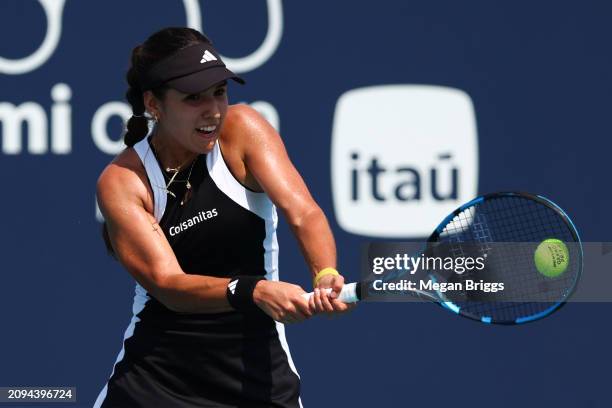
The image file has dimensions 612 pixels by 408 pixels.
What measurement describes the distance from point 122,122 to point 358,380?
1.34 m

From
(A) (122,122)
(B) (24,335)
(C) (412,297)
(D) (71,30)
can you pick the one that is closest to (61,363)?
(B) (24,335)

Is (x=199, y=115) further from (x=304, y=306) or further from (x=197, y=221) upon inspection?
(x=304, y=306)

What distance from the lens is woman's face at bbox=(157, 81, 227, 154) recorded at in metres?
3.50

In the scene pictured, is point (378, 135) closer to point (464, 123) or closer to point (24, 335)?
point (464, 123)

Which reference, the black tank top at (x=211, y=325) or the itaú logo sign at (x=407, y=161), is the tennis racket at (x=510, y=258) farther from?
the itaú logo sign at (x=407, y=161)

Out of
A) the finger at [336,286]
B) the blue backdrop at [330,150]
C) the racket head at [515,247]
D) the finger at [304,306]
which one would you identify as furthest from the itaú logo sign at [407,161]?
the finger at [304,306]

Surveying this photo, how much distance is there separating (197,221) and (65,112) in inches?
69.9

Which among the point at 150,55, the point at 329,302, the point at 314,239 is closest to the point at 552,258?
the point at 314,239

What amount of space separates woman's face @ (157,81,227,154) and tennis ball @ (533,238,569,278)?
0.95m

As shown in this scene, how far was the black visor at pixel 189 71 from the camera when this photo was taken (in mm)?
3459

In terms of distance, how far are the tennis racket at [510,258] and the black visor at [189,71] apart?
64 centimetres

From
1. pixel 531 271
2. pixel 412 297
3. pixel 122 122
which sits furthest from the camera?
pixel 122 122

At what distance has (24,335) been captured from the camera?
5250 mm

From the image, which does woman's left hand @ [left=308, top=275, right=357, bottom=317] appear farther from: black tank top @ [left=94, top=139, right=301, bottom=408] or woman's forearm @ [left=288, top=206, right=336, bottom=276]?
black tank top @ [left=94, top=139, right=301, bottom=408]
